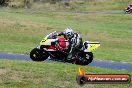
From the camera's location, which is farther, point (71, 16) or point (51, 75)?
point (71, 16)

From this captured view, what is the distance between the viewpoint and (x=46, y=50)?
2233 centimetres

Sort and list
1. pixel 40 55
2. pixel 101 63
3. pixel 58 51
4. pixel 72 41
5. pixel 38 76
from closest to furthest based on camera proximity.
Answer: pixel 38 76, pixel 72 41, pixel 40 55, pixel 58 51, pixel 101 63

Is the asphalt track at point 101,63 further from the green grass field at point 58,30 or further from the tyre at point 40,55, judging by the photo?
the green grass field at point 58,30

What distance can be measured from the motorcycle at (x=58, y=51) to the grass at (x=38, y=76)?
96.6 inches

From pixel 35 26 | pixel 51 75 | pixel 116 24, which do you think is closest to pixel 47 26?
pixel 35 26

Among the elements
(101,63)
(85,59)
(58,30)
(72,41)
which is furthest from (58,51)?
(58,30)

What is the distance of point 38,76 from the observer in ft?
57.0

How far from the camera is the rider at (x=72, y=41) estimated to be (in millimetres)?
22078

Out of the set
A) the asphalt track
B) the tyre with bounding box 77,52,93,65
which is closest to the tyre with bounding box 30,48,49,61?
the asphalt track

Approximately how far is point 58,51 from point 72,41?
3.46 ft

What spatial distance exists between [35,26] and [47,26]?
1.69 meters

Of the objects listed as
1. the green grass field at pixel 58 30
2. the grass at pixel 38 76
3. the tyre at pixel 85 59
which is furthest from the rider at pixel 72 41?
the grass at pixel 38 76

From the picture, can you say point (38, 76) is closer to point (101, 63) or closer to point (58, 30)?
point (101, 63)

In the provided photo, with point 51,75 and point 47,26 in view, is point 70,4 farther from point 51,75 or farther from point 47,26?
point 51,75
